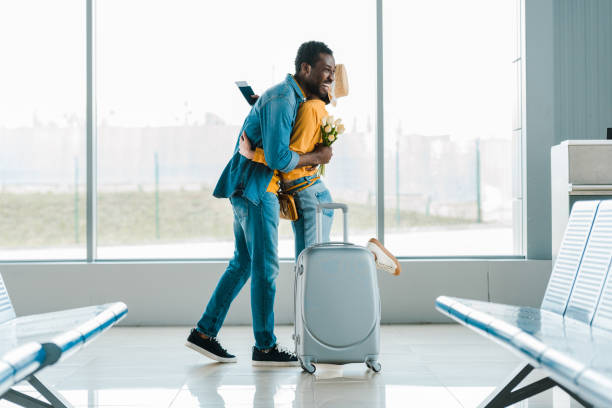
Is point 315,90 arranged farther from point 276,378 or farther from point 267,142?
point 276,378

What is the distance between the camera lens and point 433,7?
15.5 feet

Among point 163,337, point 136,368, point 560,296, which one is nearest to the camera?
point 560,296

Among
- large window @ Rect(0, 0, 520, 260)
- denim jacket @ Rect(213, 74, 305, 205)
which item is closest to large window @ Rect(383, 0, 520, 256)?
large window @ Rect(0, 0, 520, 260)

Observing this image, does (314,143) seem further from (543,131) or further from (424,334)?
(543,131)

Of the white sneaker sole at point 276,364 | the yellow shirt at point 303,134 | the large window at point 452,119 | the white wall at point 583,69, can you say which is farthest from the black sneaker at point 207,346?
the white wall at point 583,69

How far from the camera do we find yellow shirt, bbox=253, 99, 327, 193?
3.12 meters

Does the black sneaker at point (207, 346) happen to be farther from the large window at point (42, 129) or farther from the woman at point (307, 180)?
the large window at point (42, 129)

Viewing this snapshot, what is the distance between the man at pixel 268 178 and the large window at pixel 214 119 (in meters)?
1.51

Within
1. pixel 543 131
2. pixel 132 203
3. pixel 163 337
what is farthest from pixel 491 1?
pixel 163 337

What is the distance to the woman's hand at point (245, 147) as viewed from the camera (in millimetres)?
3111

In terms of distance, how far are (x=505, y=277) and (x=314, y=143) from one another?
6.68 feet

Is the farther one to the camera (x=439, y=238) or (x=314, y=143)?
(x=439, y=238)

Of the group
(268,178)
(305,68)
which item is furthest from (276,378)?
(305,68)

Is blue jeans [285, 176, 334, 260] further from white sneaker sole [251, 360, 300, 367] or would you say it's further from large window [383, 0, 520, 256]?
large window [383, 0, 520, 256]
